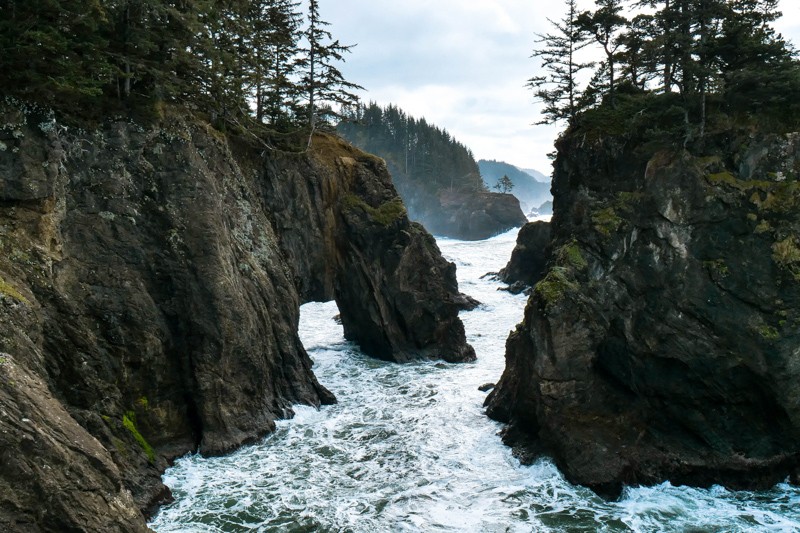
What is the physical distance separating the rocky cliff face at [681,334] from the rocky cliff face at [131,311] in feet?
34.5

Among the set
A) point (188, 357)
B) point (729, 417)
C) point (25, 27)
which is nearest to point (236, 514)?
point (188, 357)

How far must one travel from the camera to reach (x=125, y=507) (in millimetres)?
9875

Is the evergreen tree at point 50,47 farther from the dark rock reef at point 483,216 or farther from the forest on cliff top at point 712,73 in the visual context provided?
the dark rock reef at point 483,216

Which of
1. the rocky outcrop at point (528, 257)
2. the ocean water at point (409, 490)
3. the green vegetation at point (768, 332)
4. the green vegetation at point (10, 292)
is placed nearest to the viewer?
the green vegetation at point (10, 292)

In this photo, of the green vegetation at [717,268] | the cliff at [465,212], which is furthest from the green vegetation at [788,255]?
the cliff at [465,212]

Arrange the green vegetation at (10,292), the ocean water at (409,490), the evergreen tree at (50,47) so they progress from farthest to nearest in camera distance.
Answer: the ocean water at (409,490) < the evergreen tree at (50,47) < the green vegetation at (10,292)

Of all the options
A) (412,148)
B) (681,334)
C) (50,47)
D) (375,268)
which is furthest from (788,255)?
(412,148)

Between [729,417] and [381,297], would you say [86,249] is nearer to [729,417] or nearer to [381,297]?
[381,297]

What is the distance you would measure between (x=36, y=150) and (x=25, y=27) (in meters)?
3.00

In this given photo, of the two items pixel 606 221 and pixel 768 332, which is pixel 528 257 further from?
pixel 768 332

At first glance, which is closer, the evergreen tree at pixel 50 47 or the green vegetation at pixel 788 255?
the evergreen tree at pixel 50 47

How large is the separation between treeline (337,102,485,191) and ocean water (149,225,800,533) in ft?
336

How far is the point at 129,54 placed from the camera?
1683 centimetres

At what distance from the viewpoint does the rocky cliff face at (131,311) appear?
9.30 m
